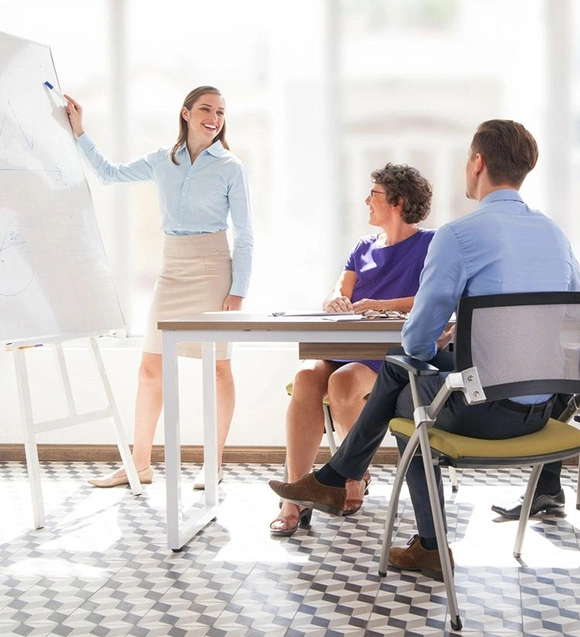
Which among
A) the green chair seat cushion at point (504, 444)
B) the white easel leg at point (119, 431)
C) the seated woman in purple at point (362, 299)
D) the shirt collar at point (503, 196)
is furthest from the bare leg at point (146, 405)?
the shirt collar at point (503, 196)

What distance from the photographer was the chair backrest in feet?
7.43

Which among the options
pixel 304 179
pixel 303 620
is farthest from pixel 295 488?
pixel 304 179

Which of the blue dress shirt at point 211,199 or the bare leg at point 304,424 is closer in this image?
the bare leg at point 304,424

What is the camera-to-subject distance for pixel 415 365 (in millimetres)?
2438

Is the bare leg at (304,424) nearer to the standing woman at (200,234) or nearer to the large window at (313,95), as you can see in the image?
the standing woman at (200,234)

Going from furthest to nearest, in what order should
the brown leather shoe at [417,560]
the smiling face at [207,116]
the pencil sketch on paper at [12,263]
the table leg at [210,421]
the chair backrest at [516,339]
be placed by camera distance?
the smiling face at [207,116] → the table leg at [210,421] → the pencil sketch on paper at [12,263] → the brown leather shoe at [417,560] → the chair backrest at [516,339]

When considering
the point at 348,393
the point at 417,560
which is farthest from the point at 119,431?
the point at 417,560

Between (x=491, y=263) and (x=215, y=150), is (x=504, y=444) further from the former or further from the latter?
(x=215, y=150)

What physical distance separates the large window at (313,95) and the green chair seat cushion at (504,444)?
77.4 inches

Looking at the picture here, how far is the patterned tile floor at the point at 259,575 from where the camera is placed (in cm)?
245

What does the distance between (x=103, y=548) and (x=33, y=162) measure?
1.42 meters

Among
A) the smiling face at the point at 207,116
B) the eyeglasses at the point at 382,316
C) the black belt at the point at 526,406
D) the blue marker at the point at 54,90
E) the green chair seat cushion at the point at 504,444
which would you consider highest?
the blue marker at the point at 54,90

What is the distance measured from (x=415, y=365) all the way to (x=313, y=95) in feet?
7.50

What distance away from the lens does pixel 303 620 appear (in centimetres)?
247
